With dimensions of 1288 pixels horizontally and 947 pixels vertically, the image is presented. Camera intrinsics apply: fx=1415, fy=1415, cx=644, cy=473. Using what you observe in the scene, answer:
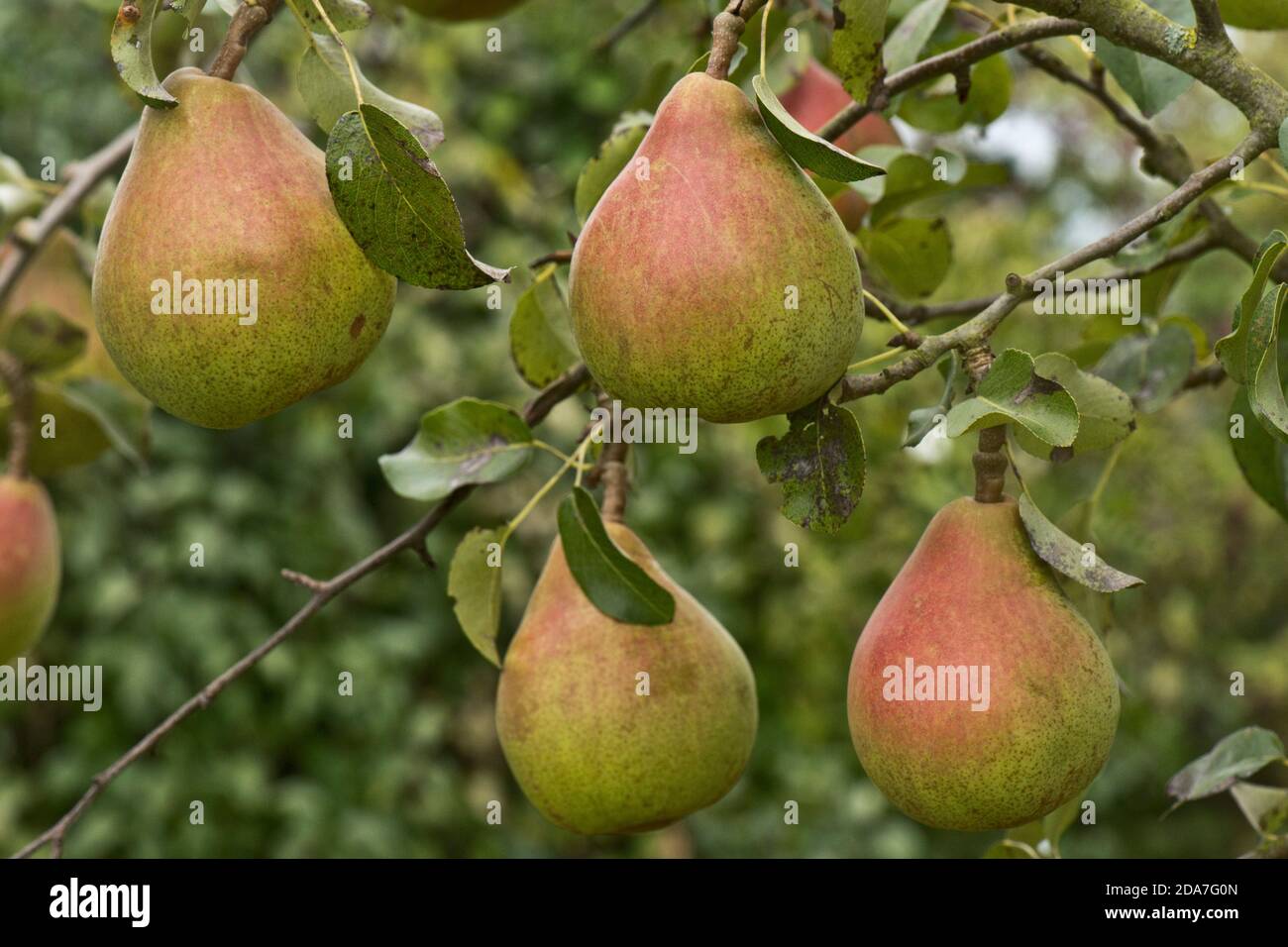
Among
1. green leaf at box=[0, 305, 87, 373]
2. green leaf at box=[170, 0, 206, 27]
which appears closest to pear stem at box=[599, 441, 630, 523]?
green leaf at box=[170, 0, 206, 27]

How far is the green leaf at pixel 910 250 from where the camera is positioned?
1118 millimetres

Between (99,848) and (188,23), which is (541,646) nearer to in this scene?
(188,23)

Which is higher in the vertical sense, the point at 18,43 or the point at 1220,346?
the point at 18,43

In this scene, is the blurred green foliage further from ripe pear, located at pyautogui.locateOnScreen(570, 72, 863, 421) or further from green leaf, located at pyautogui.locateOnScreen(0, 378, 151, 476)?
ripe pear, located at pyautogui.locateOnScreen(570, 72, 863, 421)

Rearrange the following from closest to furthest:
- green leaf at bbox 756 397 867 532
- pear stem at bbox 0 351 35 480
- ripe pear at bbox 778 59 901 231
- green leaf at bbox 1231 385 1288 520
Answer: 1. green leaf at bbox 756 397 867 532
2. green leaf at bbox 1231 385 1288 520
3. ripe pear at bbox 778 59 901 231
4. pear stem at bbox 0 351 35 480

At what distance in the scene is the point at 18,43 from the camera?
107 inches

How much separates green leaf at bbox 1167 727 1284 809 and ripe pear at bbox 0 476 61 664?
91 cm

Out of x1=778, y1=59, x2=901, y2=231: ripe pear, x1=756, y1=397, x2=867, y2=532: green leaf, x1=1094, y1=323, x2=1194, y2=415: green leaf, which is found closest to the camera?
Result: x1=756, y1=397, x2=867, y2=532: green leaf

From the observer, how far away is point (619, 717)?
84cm

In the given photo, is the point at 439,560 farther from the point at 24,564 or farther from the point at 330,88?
the point at 330,88

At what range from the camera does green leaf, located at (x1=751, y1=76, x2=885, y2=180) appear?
0.64 m

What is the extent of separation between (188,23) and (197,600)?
1768 mm
